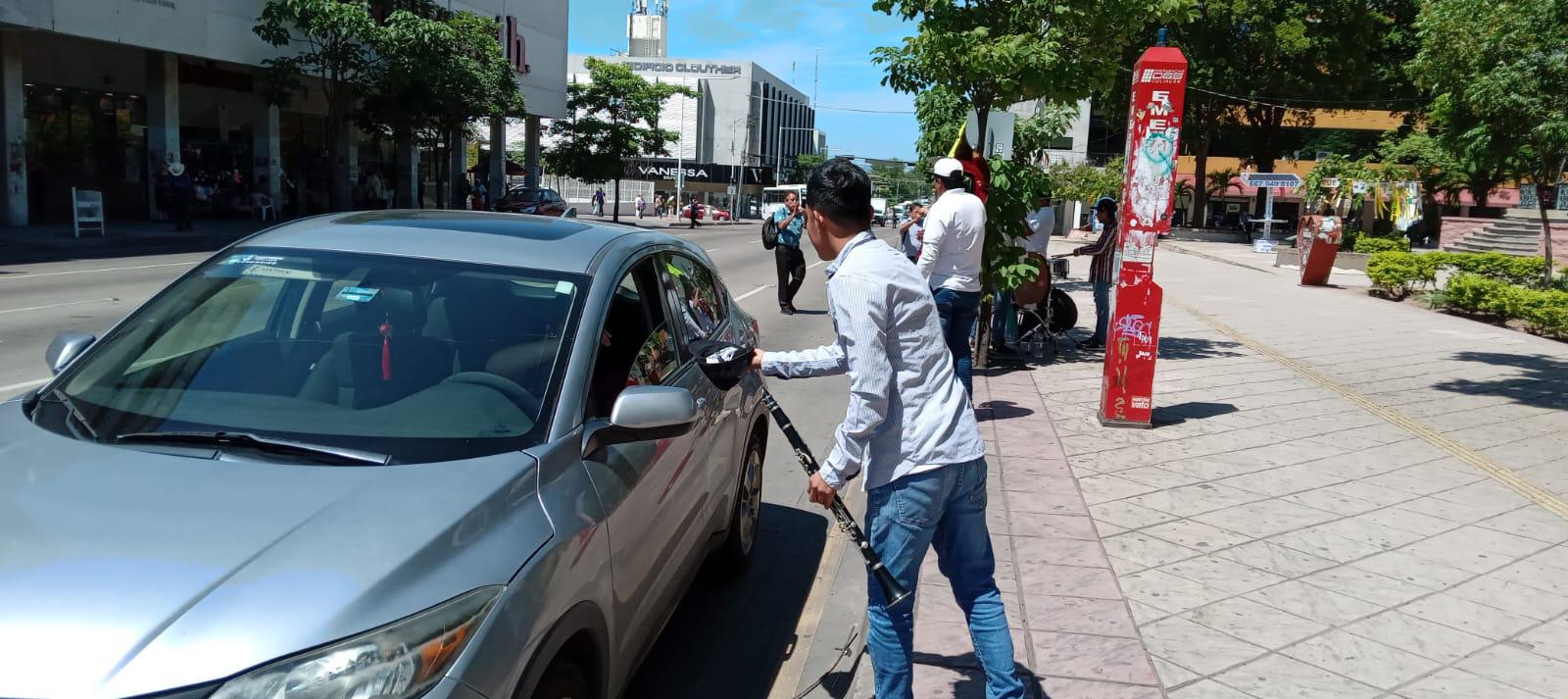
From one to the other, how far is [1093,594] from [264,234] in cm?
347

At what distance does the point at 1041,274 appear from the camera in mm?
11141

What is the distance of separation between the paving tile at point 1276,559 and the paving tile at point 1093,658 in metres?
1.23

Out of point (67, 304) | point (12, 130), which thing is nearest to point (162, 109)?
point (12, 130)

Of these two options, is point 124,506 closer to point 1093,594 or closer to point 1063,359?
point 1093,594

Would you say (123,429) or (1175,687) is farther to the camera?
(1175,687)

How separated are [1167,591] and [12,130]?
89.9 feet

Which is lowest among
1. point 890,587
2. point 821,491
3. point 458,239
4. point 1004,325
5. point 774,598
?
point 774,598

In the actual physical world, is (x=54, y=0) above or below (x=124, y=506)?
above

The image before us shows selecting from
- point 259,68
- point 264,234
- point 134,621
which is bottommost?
point 134,621

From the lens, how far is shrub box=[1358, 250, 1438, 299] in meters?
19.7

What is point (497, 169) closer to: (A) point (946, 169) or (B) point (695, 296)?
(A) point (946, 169)

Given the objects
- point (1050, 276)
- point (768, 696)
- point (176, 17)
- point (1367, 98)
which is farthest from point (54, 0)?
point (1367, 98)

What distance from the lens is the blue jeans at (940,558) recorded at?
3182 millimetres

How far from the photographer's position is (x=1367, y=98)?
53562 millimetres
